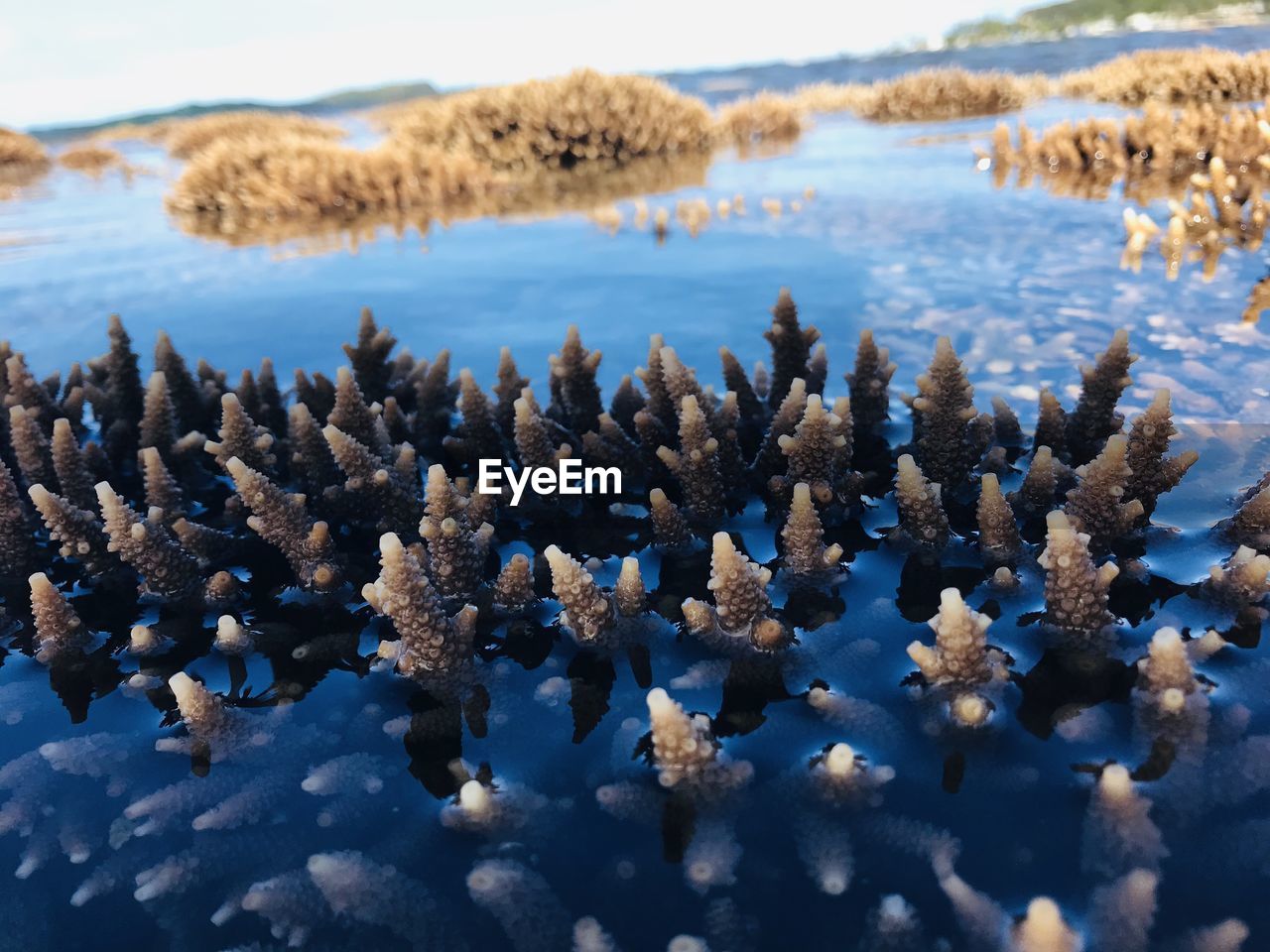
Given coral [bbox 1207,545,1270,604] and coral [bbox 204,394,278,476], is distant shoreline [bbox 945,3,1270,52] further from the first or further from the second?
coral [bbox 204,394,278,476]

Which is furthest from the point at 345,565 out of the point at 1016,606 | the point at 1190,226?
the point at 1190,226

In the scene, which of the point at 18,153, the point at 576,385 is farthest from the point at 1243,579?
the point at 18,153

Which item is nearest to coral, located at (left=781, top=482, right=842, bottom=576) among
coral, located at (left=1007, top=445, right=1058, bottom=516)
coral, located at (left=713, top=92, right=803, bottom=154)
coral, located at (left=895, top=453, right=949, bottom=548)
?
coral, located at (left=895, top=453, right=949, bottom=548)

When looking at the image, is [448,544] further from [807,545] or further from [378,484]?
[807,545]

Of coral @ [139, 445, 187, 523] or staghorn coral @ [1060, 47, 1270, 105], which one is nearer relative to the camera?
coral @ [139, 445, 187, 523]

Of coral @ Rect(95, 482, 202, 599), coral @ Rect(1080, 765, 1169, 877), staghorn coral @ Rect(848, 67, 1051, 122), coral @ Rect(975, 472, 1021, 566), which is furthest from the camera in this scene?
staghorn coral @ Rect(848, 67, 1051, 122)

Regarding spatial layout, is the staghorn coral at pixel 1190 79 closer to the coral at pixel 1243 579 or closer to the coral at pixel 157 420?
the coral at pixel 1243 579

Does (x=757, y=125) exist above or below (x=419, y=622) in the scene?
above
